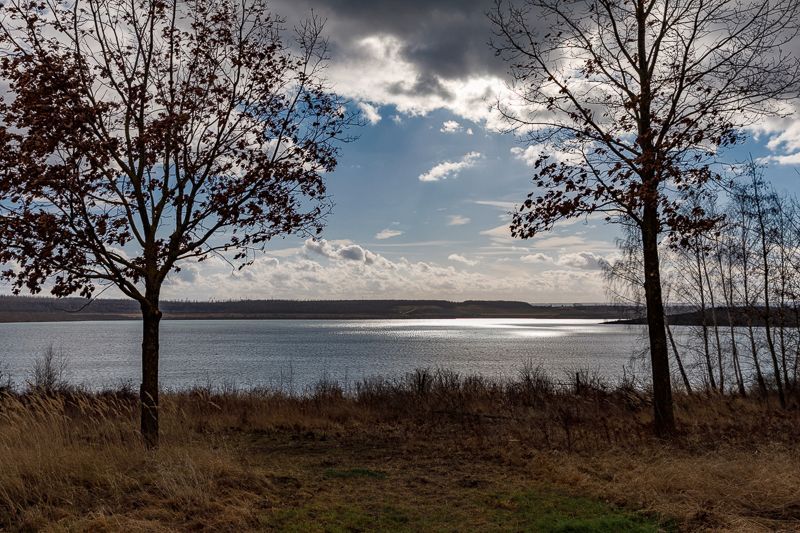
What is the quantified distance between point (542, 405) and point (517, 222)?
7.83 m

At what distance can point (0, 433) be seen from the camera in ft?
32.5

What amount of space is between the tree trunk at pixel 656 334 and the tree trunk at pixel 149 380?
1028 cm

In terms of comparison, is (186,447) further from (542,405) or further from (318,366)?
(318,366)

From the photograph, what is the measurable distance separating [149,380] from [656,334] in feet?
34.4

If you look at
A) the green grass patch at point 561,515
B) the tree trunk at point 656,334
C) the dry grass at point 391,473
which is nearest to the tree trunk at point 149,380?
the dry grass at point 391,473

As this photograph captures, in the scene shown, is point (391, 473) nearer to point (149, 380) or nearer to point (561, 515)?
point (561, 515)

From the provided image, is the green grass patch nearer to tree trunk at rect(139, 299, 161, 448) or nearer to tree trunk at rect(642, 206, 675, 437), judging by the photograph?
tree trunk at rect(642, 206, 675, 437)

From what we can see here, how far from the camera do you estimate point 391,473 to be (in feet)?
31.5

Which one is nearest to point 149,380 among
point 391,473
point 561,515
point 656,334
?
point 391,473

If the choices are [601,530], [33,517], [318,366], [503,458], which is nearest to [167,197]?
[33,517]

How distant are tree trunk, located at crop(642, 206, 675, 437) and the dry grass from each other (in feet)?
1.65

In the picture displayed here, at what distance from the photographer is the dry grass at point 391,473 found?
22.9 ft

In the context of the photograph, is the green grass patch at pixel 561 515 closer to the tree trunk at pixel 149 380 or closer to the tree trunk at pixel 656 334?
the tree trunk at pixel 656 334

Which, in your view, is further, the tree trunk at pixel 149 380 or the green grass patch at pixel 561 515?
the tree trunk at pixel 149 380
